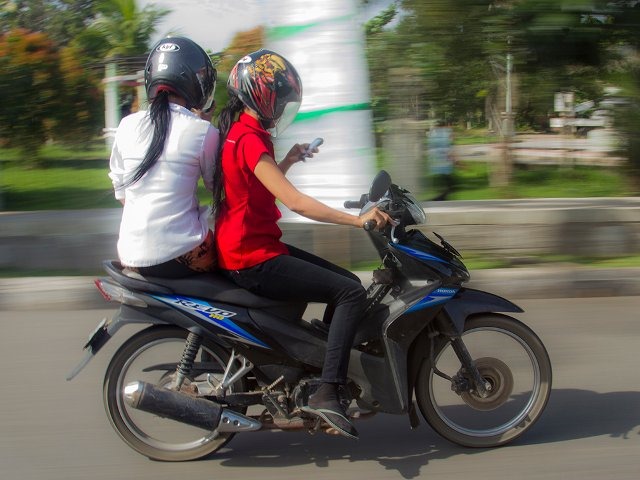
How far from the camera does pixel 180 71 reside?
3541 millimetres

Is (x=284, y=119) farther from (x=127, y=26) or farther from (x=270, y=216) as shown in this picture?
(x=127, y=26)

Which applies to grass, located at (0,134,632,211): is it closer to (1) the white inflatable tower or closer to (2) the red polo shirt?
(1) the white inflatable tower

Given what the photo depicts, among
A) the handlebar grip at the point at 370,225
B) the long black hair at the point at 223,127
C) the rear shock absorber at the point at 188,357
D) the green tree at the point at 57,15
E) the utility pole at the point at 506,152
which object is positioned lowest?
the utility pole at the point at 506,152

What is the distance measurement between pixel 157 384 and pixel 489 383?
1533 millimetres

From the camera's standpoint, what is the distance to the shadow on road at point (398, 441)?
3.83 metres

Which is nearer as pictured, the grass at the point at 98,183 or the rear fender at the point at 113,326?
the rear fender at the point at 113,326

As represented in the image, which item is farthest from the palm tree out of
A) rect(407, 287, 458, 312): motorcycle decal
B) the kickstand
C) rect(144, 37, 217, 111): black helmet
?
the kickstand

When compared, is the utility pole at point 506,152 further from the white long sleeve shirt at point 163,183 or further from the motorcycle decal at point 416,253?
the white long sleeve shirt at point 163,183

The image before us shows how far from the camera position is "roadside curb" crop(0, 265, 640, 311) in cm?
652

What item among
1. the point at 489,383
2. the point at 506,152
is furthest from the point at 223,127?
the point at 506,152

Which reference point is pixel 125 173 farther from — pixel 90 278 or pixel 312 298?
pixel 90 278

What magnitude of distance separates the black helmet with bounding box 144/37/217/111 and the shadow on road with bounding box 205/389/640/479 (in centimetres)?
163

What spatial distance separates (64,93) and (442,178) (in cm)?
645

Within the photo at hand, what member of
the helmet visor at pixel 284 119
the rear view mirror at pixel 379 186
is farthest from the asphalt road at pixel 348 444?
the helmet visor at pixel 284 119
